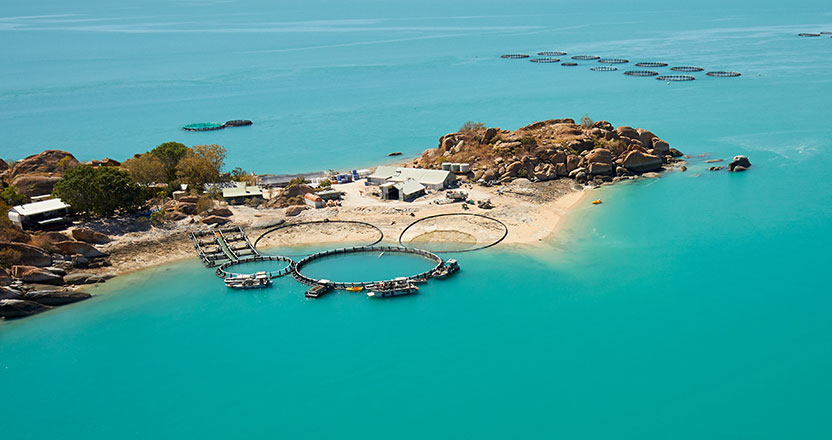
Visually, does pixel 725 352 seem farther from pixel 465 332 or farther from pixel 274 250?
pixel 274 250

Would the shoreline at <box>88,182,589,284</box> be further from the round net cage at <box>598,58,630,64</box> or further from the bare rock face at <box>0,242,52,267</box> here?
the round net cage at <box>598,58,630,64</box>

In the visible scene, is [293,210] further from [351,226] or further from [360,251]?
[360,251]

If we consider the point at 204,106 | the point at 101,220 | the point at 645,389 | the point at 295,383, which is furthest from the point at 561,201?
the point at 204,106

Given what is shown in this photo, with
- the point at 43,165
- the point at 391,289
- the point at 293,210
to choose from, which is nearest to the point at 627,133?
the point at 293,210

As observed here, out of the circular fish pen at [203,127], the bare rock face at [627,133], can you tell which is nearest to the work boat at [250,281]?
the bare rock face at [627,133]

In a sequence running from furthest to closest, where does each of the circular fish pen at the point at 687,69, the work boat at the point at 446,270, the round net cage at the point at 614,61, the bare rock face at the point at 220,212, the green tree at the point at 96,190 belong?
the round net cage at the point at 614,61, the circular fish pen at the point at 687,69, the bare rock face at the point at 220,212, the green tree at the point at 96,190, the work boat at the point at 446,270

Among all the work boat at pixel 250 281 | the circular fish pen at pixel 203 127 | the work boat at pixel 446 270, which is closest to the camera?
the work boat at pixel 250 281

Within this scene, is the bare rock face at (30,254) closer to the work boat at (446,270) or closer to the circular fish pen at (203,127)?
the work boat at (446,270)
